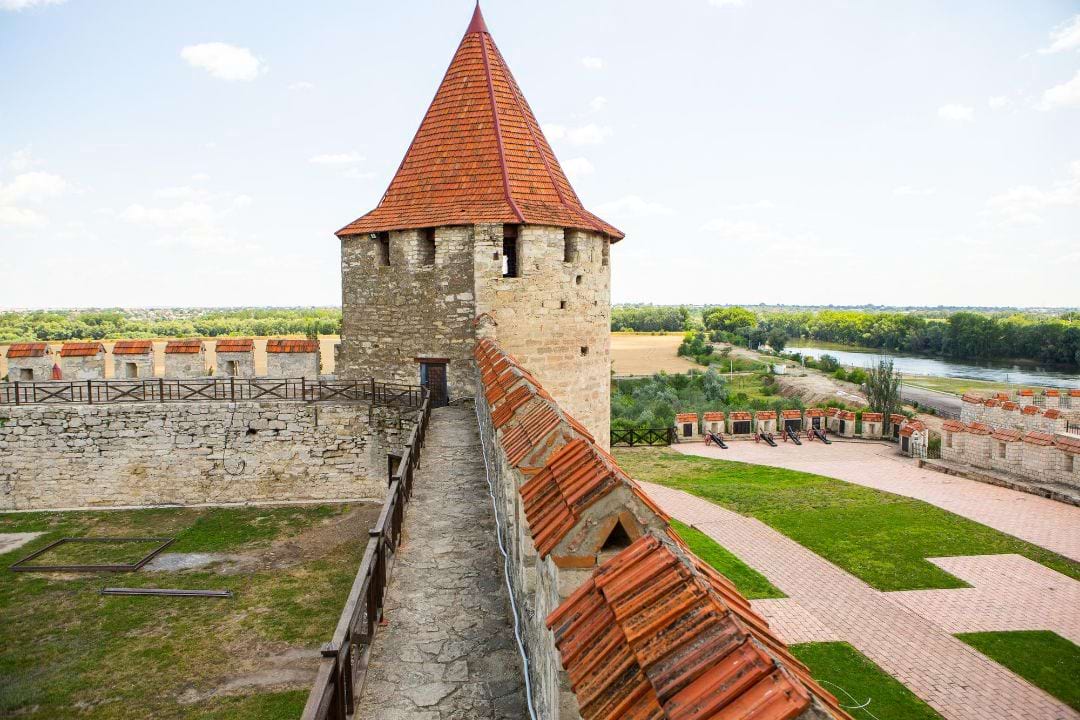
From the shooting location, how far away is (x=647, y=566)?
1.87m

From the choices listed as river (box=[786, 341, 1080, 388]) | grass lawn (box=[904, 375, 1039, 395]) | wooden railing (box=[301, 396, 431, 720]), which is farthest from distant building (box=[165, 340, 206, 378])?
grass lawn (box=[904, 375, 1039, 395])

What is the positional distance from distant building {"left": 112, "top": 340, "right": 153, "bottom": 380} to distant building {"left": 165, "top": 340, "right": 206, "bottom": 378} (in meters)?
0.64

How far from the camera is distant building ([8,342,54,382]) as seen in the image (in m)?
13.0

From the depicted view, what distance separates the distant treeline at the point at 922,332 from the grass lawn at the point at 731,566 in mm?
63888

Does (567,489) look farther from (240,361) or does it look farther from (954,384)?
(954,384)

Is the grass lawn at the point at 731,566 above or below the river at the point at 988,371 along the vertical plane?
above

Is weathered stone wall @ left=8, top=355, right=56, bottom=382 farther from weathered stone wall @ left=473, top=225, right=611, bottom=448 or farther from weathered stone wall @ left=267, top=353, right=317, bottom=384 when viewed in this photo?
weathered stone wall @ left=473, top=225, right=611, bottom=448

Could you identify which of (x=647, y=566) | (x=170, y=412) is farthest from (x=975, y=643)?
(x=170, y=412)

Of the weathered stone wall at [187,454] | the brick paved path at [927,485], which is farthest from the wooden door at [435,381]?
the brick paved path at [927,485]

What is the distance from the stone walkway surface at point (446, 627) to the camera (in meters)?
3.59

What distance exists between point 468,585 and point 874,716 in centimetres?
537

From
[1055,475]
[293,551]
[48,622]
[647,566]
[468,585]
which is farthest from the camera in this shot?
[1055,475]

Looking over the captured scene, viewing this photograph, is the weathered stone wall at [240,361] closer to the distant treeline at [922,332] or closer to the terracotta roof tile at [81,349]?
the terracotta roof tile at [81,349]

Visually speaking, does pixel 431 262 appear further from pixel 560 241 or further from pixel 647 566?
pixel 647 566
